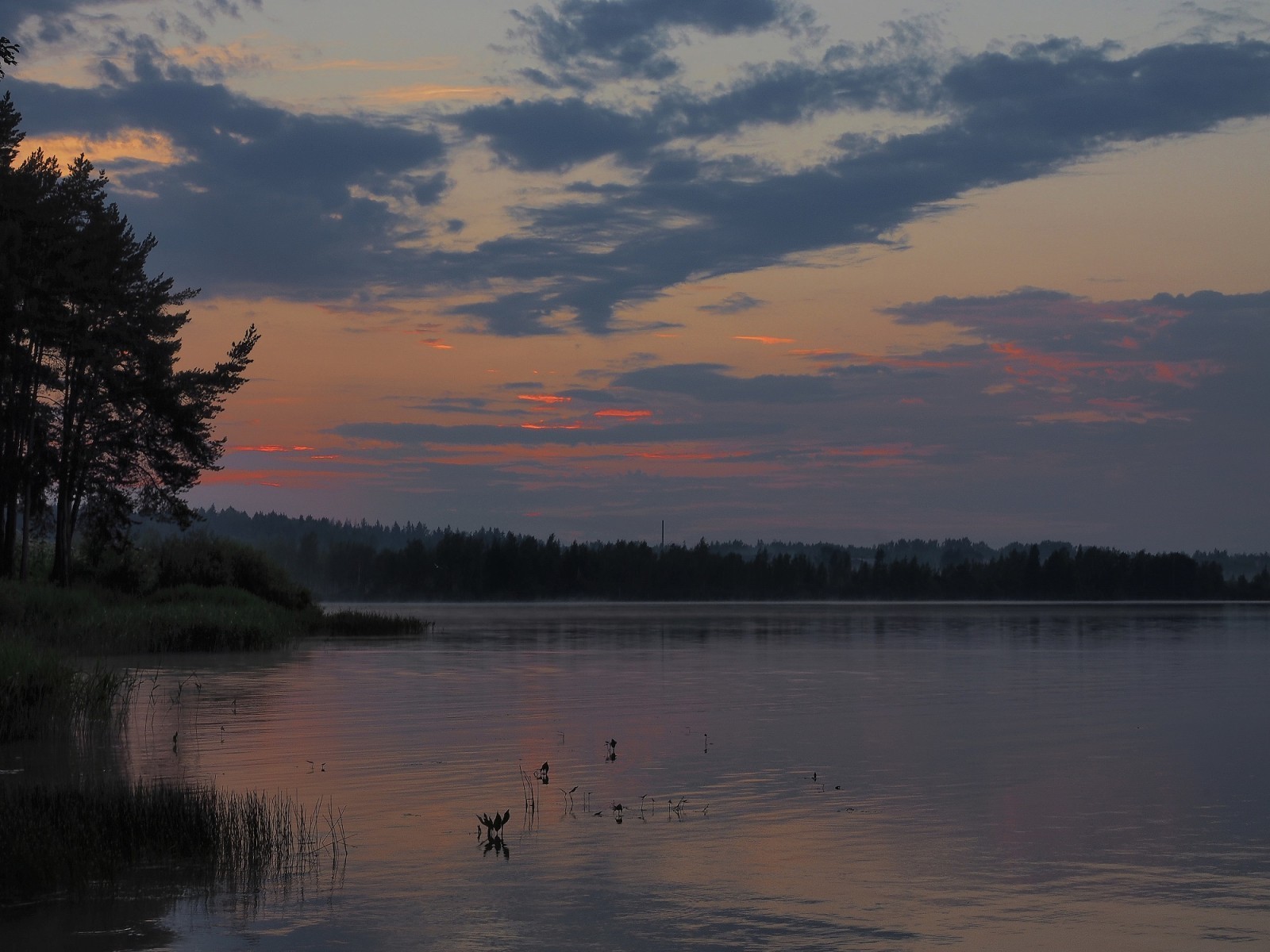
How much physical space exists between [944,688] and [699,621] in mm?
77509

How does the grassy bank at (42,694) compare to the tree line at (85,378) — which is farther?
the tree line at (85,378)

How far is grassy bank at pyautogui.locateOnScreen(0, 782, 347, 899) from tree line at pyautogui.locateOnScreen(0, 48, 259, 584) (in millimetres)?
38431

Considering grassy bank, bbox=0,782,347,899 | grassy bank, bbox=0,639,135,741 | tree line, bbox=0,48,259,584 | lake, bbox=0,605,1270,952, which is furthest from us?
tree line, bbox=0,48,259,584

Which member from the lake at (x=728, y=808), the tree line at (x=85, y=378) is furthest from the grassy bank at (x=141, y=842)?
the tree line at (x=85, y=378)

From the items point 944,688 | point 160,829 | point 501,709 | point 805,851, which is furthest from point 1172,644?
point 160,829

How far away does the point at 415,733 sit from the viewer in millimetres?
28281

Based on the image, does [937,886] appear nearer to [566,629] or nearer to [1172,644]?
[1172,644]

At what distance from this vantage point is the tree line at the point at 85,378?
53.3m

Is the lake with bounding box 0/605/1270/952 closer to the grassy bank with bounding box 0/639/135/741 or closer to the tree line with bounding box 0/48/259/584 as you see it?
the grassy bank with bounding box 0/639/135/741

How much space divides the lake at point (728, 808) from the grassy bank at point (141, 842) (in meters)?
0.60

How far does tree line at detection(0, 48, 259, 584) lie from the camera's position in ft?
175

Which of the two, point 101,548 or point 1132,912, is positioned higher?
point 101,548

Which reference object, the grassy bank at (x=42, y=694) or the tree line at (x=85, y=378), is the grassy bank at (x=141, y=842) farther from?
the tree line at (x=85, y=378)

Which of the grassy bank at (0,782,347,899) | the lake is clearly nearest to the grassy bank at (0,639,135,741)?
the lake
